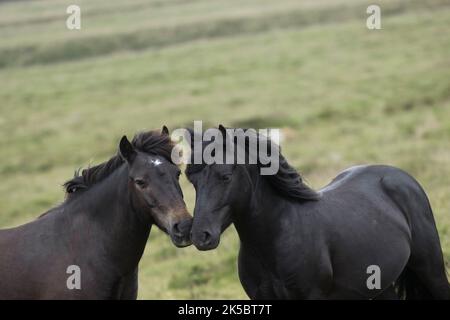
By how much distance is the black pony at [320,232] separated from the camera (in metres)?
7.42

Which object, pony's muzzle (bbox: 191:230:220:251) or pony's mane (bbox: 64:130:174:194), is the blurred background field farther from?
pony's muzzle (bbox: 191:230:220:251)

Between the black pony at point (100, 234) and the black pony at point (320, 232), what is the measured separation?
46 centimetres

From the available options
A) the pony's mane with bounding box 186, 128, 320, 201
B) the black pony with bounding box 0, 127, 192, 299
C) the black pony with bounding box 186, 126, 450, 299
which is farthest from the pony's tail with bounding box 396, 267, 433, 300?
the black pony with bounding box 0, 127, 192, 299

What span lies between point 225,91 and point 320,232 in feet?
93.1

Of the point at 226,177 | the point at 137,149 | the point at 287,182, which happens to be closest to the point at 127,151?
the point at 137,149

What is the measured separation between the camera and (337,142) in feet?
84.1

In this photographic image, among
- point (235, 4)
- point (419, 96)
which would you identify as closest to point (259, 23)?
point (235, 4)

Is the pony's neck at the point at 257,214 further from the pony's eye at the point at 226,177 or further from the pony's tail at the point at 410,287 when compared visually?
the pony's tail at the point at 410,287

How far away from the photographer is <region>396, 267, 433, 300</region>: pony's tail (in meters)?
8.97

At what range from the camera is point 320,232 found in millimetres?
7953

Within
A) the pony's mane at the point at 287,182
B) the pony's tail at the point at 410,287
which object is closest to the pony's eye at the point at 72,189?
the pony's mane at the point at 287,182

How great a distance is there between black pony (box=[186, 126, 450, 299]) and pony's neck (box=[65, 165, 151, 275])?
732 millimetres
